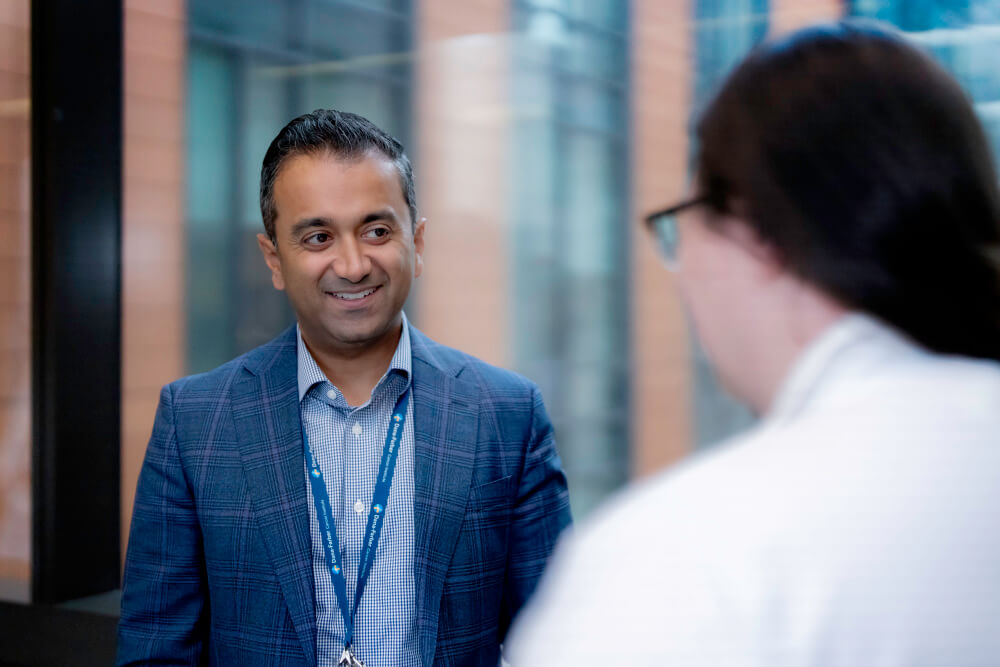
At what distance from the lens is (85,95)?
2625mm

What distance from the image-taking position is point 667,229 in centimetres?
69

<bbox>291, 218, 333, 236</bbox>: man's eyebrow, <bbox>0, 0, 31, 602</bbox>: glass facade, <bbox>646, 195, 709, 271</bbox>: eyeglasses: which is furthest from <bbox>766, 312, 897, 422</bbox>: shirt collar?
<bbox>0, 0, 31, 602</bbox>: glass facade

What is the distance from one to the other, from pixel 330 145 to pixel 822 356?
45.1 inches

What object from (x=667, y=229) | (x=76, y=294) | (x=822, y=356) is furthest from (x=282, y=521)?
(x=76, y=294)

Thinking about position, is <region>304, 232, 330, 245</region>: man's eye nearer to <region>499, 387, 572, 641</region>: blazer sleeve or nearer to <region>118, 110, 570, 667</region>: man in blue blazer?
<region>118, 110, 570, 667</region>: man in blue blazer

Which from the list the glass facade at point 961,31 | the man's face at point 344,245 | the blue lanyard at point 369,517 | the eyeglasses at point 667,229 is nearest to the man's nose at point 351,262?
the man's face at point 344,245

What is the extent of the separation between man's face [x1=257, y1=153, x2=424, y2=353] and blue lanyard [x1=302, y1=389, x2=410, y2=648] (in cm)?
18

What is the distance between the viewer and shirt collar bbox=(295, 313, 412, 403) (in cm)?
154

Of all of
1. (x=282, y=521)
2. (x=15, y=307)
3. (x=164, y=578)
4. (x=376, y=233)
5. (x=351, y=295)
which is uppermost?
(x=376, y=233)

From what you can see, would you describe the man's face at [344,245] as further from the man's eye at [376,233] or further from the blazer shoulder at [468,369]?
the blazer shoulder at [468,369]

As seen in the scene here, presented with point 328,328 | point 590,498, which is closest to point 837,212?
point 328,328

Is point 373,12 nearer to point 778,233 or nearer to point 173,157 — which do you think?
point 173,157

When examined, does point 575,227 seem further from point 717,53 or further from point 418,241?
point 418,241

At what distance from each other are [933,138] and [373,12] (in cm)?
250
